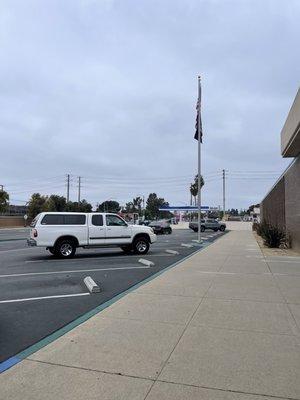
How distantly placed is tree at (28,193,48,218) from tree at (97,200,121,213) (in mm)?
32570

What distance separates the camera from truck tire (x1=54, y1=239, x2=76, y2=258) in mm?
18969

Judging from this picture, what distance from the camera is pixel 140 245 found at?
68.2ft

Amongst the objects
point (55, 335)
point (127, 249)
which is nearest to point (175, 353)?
point (55, 335)

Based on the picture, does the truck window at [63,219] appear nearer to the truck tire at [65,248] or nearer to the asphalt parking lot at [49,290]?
the truck tire at [65,248]

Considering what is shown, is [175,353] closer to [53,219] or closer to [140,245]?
[53,219]

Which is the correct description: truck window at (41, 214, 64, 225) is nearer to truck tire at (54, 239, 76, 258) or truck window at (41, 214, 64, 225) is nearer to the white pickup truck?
the white pickup truck

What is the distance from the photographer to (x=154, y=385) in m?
4.77

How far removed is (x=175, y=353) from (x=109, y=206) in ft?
469

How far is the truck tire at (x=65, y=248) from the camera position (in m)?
19.0

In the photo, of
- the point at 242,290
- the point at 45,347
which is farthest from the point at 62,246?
the point at 45,347

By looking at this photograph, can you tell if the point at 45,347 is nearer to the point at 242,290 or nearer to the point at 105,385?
the point at 105,385

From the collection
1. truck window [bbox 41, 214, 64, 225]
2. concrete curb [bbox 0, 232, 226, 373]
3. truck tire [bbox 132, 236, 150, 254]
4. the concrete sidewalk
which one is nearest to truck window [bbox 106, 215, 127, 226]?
truck tire [bbox 132, 236, 150, 254]

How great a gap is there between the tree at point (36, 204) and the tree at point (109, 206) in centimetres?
3257

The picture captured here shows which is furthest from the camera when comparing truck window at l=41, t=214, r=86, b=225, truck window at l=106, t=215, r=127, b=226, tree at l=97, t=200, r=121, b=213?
tree at l=97, t=200, r=121, b=213
